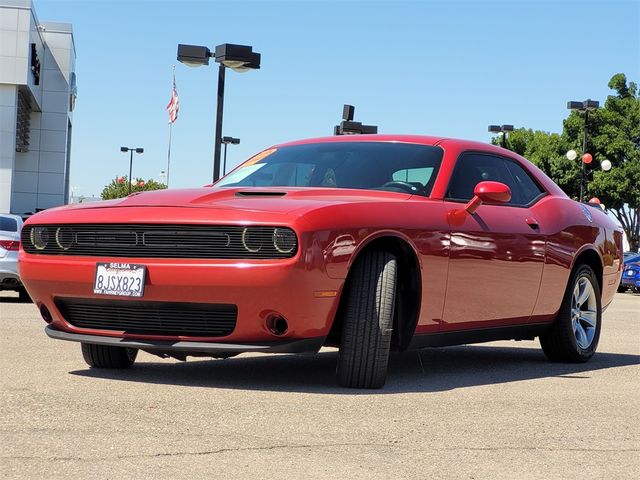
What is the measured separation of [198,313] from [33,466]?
83.6 inches

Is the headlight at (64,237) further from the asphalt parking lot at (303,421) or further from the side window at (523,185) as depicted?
the side window at (523,185)

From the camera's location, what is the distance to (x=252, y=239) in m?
5.91

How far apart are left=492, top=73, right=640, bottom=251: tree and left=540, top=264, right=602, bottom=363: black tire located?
46470mm

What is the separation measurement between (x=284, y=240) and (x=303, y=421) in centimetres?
109

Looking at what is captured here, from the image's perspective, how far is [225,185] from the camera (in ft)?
25.3

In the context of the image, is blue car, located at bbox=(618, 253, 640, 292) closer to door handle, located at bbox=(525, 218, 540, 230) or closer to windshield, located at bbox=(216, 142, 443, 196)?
door handle, located at bbox=(525, 218, 540, 230)

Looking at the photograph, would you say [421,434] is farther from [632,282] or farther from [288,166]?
[632,282]

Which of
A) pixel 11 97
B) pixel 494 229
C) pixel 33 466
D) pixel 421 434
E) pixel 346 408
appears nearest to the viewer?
pixel 33 466

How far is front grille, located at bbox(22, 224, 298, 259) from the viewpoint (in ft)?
19.4

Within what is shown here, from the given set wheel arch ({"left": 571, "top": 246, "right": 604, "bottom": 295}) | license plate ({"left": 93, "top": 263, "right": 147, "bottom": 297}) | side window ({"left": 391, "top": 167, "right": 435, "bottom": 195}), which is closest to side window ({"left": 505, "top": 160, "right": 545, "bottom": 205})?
wheel arch ({"left": 571, "top": 246, "right": 604, "bottom": 295})

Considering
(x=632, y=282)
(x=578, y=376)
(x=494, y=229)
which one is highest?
(x=494, y=229)

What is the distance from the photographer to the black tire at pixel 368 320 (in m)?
6.15

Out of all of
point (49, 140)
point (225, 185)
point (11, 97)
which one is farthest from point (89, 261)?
point (49, 140)

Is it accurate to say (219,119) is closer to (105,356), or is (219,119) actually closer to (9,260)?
(9,260)
